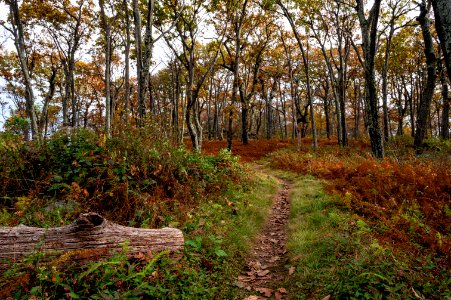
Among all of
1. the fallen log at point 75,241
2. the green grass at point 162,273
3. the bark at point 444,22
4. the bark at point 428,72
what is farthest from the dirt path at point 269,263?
the bark at point 428,72

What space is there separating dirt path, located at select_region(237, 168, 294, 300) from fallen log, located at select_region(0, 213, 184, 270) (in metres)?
1.60

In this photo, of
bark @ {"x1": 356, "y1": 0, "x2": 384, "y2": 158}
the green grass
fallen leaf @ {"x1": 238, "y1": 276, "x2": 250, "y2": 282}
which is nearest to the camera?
the green grass

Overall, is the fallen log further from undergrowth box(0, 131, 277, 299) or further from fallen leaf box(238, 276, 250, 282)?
fallen leaf box(238, 276, 250, 282)

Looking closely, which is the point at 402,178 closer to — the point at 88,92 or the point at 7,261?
the point at 7,261

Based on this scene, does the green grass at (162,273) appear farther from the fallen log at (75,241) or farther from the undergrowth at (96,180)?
the undergrowth at (96,180)

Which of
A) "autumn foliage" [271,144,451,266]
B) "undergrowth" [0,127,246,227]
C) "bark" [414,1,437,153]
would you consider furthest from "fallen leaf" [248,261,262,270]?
"bark" [414,1,437,153]

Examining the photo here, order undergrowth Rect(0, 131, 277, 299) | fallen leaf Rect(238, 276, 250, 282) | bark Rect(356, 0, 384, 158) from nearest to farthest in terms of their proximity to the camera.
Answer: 1. undergrowth Rect(0, 131, 277, 299)
2. fallen leaf Rect(238, 276, 250, 282)
3. bark Rect(356, 0, 384, 158)

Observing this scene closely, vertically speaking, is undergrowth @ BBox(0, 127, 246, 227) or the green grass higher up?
undergrowth @ BBox(0, 127, 246, 227)

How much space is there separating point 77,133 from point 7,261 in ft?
12.8

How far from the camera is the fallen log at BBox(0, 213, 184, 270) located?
9.54 ft

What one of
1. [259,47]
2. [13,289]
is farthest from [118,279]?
[259,47]

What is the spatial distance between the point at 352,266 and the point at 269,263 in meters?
1.62

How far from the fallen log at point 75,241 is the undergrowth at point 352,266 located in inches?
90.1

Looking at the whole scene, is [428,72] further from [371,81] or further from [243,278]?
[243,278]
